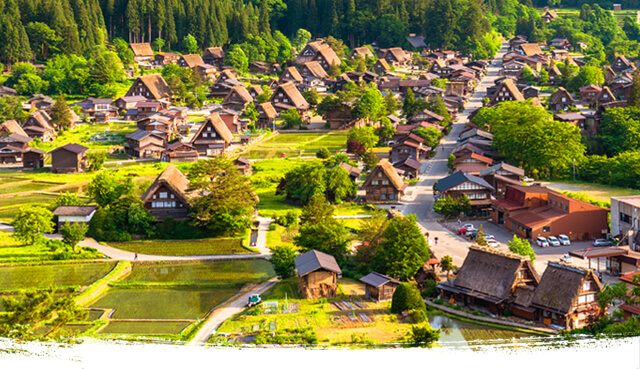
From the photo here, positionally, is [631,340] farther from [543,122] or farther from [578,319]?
[543,122]

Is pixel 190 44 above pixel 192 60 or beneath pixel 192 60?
above

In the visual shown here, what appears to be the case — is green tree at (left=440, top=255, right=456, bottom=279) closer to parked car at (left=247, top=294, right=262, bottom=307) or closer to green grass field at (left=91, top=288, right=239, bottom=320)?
parked car at (left=247, top=294, right=262, bottom=307)

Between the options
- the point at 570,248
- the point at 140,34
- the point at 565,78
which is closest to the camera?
the point at 570,248

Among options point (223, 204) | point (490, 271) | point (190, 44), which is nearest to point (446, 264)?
point (490, 271)

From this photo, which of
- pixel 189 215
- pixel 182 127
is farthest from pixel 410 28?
pixel 189 215

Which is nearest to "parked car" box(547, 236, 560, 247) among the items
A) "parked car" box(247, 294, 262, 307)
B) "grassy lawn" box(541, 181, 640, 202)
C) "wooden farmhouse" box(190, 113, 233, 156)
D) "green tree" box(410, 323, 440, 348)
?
"grassy lawn" box(541, 181, 640, 202)

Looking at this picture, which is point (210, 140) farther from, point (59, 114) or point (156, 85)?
point (156, 85)

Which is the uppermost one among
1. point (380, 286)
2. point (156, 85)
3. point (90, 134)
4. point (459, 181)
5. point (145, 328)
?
point (156, 85)
